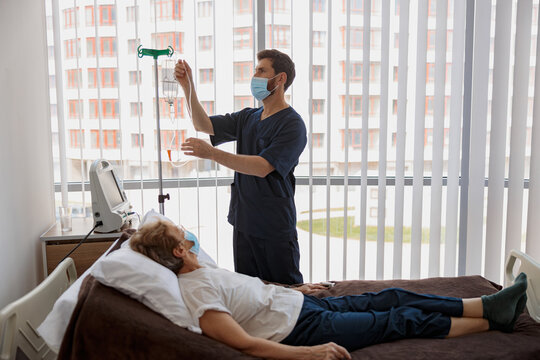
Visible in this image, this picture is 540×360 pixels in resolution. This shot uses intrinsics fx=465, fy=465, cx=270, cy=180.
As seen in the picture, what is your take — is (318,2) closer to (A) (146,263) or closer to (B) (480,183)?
(B) (480,183)

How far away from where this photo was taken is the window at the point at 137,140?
2.60 m

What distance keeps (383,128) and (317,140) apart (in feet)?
1.28

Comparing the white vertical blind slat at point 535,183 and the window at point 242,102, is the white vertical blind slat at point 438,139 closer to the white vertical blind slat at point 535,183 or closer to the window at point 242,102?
the white vertical blind slat at point 535,183

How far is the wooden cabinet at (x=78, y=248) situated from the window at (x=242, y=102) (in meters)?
1.00

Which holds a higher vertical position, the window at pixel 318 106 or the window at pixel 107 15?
the window at pixel 107 15

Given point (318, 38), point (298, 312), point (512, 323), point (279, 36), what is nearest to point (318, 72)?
point (318, 38)

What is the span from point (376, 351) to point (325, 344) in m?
0.19

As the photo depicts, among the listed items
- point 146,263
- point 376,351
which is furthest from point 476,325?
point 146,263

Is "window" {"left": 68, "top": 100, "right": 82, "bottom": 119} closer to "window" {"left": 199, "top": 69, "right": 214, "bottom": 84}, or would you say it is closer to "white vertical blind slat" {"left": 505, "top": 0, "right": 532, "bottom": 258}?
"window" {"left": 199, "top": 69, "right": 214, "bottom": 84}

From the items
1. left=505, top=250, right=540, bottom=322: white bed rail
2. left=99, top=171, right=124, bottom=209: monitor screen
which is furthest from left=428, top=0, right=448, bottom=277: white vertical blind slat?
left=99, top=171, right=124, bottom=209: monitor screen

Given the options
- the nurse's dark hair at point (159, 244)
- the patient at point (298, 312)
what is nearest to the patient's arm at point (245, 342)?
the patient at point (298, 312)

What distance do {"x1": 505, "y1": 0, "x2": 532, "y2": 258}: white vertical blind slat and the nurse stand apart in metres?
1.40

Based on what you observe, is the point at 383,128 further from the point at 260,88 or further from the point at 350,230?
the point at 260,88

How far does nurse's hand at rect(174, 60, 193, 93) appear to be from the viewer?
2244 millimetres
